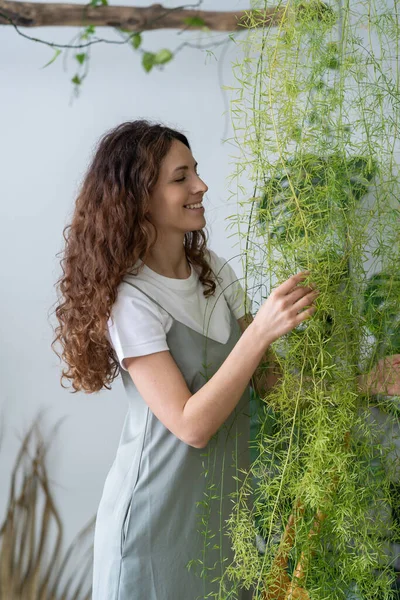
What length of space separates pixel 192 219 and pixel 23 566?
1341 mm

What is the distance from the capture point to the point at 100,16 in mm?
2029

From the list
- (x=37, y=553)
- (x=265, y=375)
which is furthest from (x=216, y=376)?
(x=37, y=553)

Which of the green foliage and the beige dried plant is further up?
the green foliage

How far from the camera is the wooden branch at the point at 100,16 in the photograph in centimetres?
199

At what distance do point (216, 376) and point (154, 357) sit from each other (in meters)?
0.14

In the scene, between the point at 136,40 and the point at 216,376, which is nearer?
the point at 216,376

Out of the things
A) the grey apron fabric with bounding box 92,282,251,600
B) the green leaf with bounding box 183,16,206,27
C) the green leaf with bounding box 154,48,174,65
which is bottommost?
the grey apron fabric with bounding box 92,282,251,600

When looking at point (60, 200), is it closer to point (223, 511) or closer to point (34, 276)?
point (34, 276)

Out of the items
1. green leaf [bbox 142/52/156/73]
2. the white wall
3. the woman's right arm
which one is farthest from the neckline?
green leaf [bbox 142/52/156/73]

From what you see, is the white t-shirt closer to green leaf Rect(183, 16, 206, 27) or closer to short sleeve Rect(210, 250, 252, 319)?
short sleeve Rect(210, 250, 252, 319)

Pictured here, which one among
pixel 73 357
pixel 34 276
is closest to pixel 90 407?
pixel 34 276

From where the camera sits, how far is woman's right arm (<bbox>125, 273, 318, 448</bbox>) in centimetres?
94

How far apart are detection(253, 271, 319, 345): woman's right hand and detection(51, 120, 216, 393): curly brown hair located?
33 centimetres

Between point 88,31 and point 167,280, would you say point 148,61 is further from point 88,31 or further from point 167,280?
point 167,280
